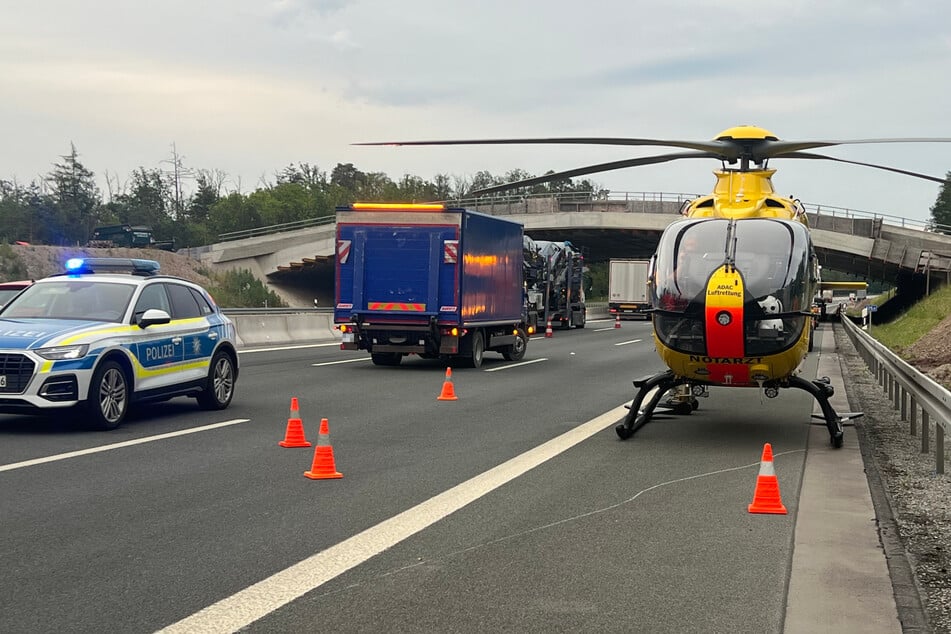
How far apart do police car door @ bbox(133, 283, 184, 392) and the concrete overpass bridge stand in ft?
141

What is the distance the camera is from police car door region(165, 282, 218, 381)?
13.0 m

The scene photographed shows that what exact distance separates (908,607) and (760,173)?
813 cm

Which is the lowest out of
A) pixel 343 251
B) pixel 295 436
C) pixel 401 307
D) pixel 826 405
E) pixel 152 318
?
pixel 295 436

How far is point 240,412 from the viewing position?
13594mm

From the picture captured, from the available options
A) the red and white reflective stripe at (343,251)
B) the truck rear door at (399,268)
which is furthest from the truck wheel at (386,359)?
the red and white reflective stripe at (343,251)

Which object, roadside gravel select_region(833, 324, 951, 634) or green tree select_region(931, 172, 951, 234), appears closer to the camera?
roadside gravel select_region(833, 324, 951, 634)

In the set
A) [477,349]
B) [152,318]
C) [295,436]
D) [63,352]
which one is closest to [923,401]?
[295,436]

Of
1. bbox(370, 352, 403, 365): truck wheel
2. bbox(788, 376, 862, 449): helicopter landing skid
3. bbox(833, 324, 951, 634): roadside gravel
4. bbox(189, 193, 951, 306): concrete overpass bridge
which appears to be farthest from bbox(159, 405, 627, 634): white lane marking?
bbox(189, 193, 951, 306): concrete overpass bridge

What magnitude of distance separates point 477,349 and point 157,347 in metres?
10.6

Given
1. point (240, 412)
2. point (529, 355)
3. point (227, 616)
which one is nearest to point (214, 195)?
point (529, 355)

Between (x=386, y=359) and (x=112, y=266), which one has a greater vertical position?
(x=112, y=266)

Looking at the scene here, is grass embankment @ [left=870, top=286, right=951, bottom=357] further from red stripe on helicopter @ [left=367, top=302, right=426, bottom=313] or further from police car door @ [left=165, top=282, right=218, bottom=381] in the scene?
police car door @ [left=165, top=282, right=218, bottom=381]

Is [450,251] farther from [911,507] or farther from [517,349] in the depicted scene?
[911,507]

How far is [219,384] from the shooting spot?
1380 centimetres
